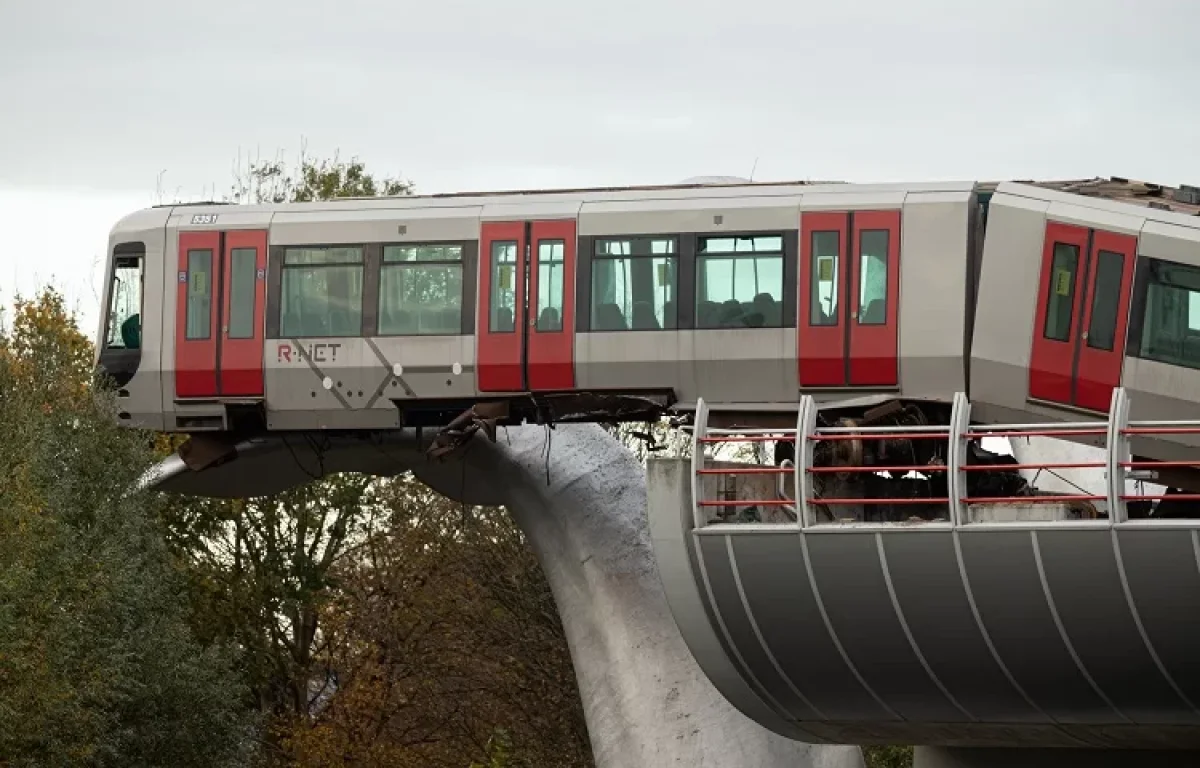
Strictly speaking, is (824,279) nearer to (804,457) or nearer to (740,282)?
(740,282)

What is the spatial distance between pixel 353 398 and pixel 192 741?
1296 centimetres

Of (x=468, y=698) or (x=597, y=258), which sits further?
(x=468, y=698)

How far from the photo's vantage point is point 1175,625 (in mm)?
26359

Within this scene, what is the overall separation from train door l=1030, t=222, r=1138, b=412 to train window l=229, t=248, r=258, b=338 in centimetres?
1006

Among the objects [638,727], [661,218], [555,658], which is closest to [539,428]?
[638,727]

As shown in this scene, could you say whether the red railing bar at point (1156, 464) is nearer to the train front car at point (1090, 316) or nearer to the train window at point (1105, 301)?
the train front car at point (1090, 316)

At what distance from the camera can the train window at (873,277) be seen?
29.2m

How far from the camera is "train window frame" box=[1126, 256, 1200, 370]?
27578 mm

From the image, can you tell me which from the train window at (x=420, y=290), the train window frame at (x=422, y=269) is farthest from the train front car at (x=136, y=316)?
the train window at (x=420, y=290)

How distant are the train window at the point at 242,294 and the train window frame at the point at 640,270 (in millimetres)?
4623

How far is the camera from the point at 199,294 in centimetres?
3241

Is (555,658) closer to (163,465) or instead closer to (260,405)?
(163,465)

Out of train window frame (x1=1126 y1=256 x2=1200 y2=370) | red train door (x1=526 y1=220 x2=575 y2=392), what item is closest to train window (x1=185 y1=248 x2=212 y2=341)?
red train door (x1=526 y1=220 x2=575 y2=392)

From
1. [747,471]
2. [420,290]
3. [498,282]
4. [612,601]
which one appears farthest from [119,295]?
[747,471]
